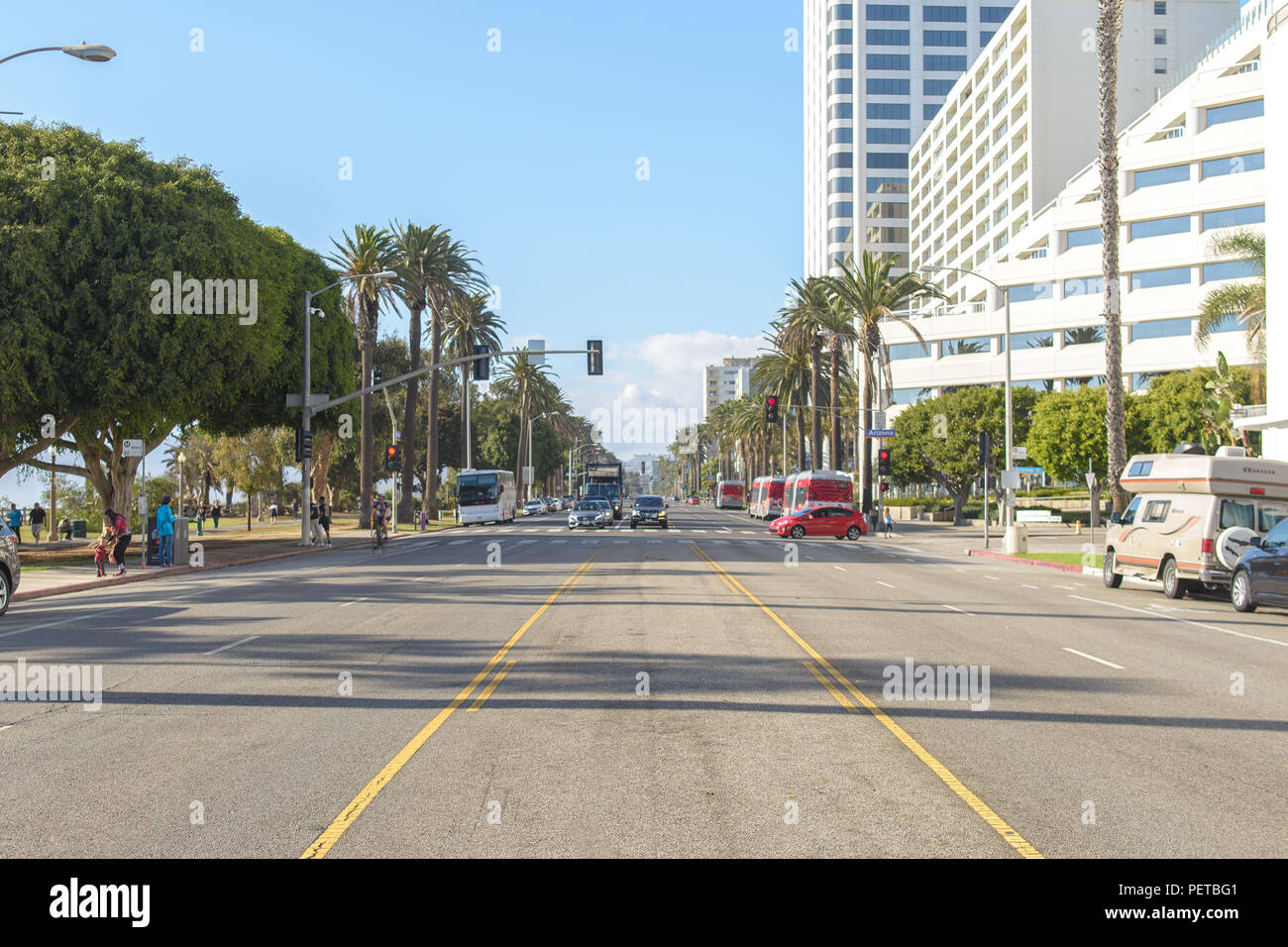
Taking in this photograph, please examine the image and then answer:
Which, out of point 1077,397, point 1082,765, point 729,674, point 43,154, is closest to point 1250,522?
point 729,674

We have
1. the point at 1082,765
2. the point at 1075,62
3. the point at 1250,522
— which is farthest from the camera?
the point at 1075,62

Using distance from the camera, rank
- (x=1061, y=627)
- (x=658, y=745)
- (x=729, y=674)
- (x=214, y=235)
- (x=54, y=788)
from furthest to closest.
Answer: (x=214, y=235), (x=1061, y=627), (x=729, y=674), (x=658, y=745), (x=54, y=788)

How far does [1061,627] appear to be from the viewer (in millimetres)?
16391

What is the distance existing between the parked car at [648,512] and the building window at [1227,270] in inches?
1378

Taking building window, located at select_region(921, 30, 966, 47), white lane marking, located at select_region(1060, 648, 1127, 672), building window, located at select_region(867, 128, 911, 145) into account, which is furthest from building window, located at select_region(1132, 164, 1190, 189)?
building window, located at select_region(921, 30, 966, 47)

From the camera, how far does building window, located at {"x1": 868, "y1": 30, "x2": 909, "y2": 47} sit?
120 m

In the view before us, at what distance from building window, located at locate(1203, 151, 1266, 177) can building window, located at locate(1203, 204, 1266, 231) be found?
2.10 m

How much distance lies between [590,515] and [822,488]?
13230 millimetres

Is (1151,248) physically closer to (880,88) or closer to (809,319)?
(809,319)

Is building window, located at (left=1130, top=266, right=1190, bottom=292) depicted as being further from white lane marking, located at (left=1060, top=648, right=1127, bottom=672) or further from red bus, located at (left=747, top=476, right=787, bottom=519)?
white lane marking, located at (left=1060, top=648, right=1127, bottom=672)

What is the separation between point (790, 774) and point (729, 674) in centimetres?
416

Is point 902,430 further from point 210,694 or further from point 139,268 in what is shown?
point 210,694

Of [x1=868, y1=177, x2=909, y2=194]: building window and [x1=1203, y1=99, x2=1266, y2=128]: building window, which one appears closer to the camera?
[x1=1203, y1=99, x2=1266, y2=128]: building window

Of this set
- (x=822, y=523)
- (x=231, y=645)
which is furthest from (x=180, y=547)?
(x=822, y=523)
